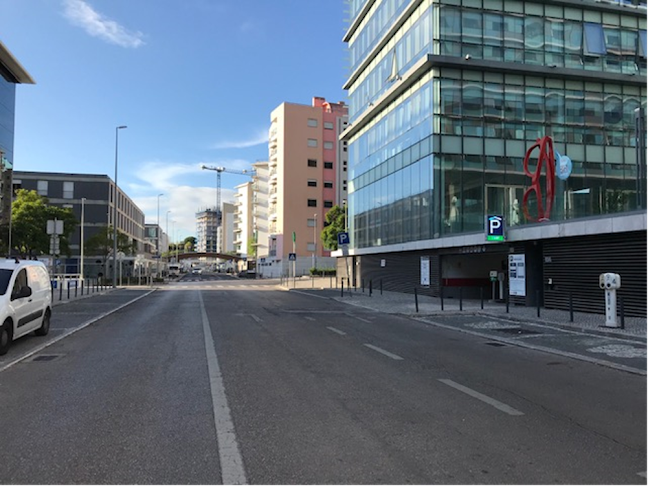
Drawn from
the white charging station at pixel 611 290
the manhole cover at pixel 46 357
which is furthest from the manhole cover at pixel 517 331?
the manhole cover at pixel 46 357

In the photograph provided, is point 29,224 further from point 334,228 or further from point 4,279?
point 4,279

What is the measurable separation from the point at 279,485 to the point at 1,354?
7.91 m

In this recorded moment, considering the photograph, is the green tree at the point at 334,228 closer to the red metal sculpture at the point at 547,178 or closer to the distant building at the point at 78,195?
the distant building at the point at 78,195

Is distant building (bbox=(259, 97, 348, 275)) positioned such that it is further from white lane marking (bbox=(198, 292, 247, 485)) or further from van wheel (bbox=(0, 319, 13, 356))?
white lane marking (bbox=(198, 292, 247, 485))

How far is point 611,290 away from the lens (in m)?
13.6

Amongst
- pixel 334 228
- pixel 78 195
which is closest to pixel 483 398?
pixel 334 228

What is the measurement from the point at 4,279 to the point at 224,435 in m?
7.47

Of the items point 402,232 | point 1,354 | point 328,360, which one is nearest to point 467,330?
point 328,360

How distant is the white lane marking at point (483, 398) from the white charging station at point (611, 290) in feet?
26.8

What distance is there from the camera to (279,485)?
3.85 meters

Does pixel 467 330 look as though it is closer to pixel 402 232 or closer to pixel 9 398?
pixel 9 398

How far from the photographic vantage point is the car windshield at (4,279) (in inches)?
388

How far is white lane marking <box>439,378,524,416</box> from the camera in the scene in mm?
5981

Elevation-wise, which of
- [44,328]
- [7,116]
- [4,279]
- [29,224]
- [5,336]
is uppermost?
[7,116]
